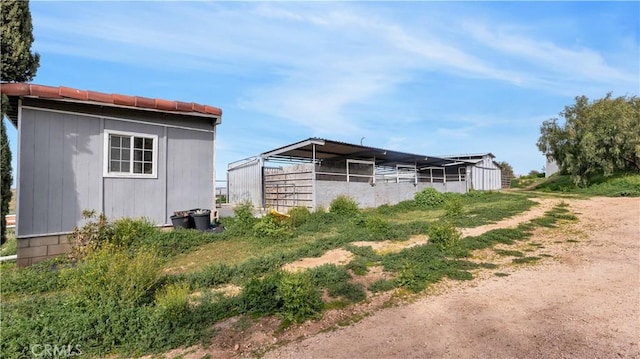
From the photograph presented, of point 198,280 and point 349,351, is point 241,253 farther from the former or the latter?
point 349,351

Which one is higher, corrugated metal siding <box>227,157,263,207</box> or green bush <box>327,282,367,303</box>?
corrugated metal siding <box>227,157,263,207</box>

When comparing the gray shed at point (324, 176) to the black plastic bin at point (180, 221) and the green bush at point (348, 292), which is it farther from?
the green bush at point (348, 292)

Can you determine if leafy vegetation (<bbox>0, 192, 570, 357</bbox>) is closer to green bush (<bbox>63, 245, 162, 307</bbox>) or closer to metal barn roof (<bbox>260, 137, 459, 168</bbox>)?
green bush (<bbox>63, 245, 162, 307</bbox>)

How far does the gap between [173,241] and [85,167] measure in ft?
9.10

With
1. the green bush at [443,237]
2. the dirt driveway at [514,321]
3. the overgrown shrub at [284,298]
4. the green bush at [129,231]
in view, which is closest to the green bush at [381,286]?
the dirt driveway at [514,321]

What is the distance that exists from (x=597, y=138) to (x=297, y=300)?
22.9m

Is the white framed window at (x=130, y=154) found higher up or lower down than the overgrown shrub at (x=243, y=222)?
higher up

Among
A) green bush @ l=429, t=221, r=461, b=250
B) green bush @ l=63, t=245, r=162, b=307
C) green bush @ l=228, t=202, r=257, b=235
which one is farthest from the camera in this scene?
green bush @ l=228, t=202, r=257, b=235

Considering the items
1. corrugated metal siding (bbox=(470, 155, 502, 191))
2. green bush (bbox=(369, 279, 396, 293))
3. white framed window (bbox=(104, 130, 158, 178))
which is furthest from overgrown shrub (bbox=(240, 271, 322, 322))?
corrugated metal siding (bbox=(470, 155, 502, 191))

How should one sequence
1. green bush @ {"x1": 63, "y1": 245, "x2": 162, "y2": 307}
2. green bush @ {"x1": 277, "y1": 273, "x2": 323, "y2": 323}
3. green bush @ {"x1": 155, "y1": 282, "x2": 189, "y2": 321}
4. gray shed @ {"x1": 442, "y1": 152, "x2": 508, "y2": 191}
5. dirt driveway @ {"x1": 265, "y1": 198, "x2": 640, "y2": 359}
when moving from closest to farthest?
dirt driveway @ {"x1": 265, "y1": 198, "x2": 640, "y2": 359} < green bush @ {"x1": 155, "y1": 282, "x2": 189, "y2": 321} < green bush @ {"x1": 277, "y1": 273, "x2": 323, "y2": 323} < green bush @ {"x1": 63, "y1": 245, "x2": 162, "y2": 307} < gray shed @ {"x1": 442, "y1": 152, "x2": 508, "y2": 191}

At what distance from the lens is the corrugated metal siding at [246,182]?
17.0m

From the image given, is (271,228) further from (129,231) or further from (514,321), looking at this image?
(514,321)

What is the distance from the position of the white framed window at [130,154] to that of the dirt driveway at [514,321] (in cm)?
692

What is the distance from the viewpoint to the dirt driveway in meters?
2.90
